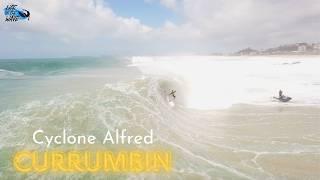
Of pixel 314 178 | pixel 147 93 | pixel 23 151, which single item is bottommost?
pixel 314 178

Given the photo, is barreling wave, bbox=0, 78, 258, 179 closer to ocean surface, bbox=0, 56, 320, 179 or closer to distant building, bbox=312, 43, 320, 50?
ocean surface, bbox=0, 56, 320, 179

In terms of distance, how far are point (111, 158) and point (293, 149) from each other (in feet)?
23.3

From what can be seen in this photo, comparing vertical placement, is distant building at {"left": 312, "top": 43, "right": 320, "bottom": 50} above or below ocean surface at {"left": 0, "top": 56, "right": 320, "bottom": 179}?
above

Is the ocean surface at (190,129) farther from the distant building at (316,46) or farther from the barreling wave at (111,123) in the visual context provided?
the distant building at (316,46)

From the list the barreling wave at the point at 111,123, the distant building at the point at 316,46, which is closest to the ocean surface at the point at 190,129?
the barreling wave at the point at 111,123

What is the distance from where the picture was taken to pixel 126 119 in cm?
1417

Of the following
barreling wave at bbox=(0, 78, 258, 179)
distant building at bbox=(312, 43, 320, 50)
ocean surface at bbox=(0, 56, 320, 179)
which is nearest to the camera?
ocean surface at bbox=(0, 56, 320, 179)

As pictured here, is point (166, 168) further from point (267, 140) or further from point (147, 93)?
point (147, 93)

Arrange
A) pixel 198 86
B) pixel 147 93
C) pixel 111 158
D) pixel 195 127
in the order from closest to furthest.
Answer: pixel 111 158 < pixel 195 127 < pixel 147 93 < pixel 198 86

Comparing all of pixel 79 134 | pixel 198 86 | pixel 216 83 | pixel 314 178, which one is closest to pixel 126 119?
pixel 79 134

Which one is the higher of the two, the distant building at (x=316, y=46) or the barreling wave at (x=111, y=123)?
the distant building at (x=316, y=46)

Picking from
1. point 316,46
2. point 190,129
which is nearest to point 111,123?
point 190,129

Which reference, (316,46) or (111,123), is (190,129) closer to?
(111,123)

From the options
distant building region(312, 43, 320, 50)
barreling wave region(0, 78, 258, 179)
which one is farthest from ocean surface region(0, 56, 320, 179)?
distant building region(312, 43, 320, 50)
